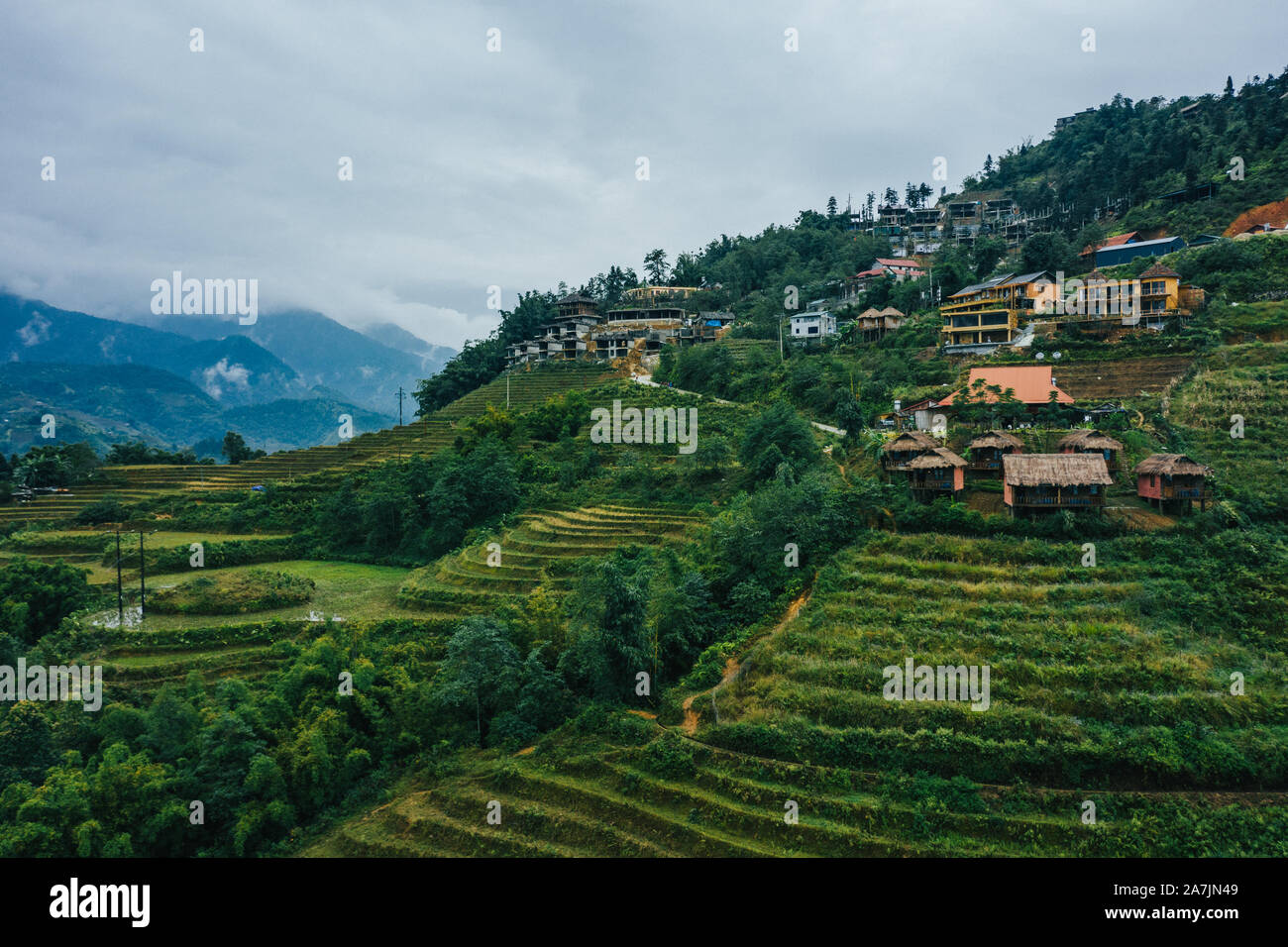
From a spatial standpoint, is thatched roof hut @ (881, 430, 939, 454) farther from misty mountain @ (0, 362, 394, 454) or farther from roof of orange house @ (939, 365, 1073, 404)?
misty mountain @ (0, 362, 394, 454)

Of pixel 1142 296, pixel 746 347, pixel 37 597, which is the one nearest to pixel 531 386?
pixel 746 347

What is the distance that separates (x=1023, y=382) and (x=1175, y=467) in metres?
10.4

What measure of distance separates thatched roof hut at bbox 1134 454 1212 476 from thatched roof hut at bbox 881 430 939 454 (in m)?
6.49

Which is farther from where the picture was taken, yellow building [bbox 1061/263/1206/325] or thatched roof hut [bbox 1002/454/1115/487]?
yellow building [bbox 1061/263/1206/325]

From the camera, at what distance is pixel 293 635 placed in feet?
83.0

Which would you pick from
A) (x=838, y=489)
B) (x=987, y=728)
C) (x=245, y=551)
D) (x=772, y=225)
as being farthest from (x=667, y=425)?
(x=772, y=225)

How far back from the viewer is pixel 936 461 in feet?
75.3

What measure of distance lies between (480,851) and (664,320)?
5538 cm

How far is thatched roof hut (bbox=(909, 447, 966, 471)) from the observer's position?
22.9m

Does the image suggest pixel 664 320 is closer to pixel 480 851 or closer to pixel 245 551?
pixel 245 551

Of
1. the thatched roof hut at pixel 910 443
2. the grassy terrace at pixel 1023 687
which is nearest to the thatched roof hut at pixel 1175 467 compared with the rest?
the grassy terrace at pixel 1023 687

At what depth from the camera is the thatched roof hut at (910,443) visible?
24.3 meters

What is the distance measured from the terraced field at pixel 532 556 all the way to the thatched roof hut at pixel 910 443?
28.7ft

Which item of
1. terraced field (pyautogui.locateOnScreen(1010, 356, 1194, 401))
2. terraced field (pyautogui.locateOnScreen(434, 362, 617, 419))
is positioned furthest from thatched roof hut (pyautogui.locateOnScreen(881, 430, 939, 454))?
terraced field (pyautogui.locateOnScreen(434, 362, 617, 419))
